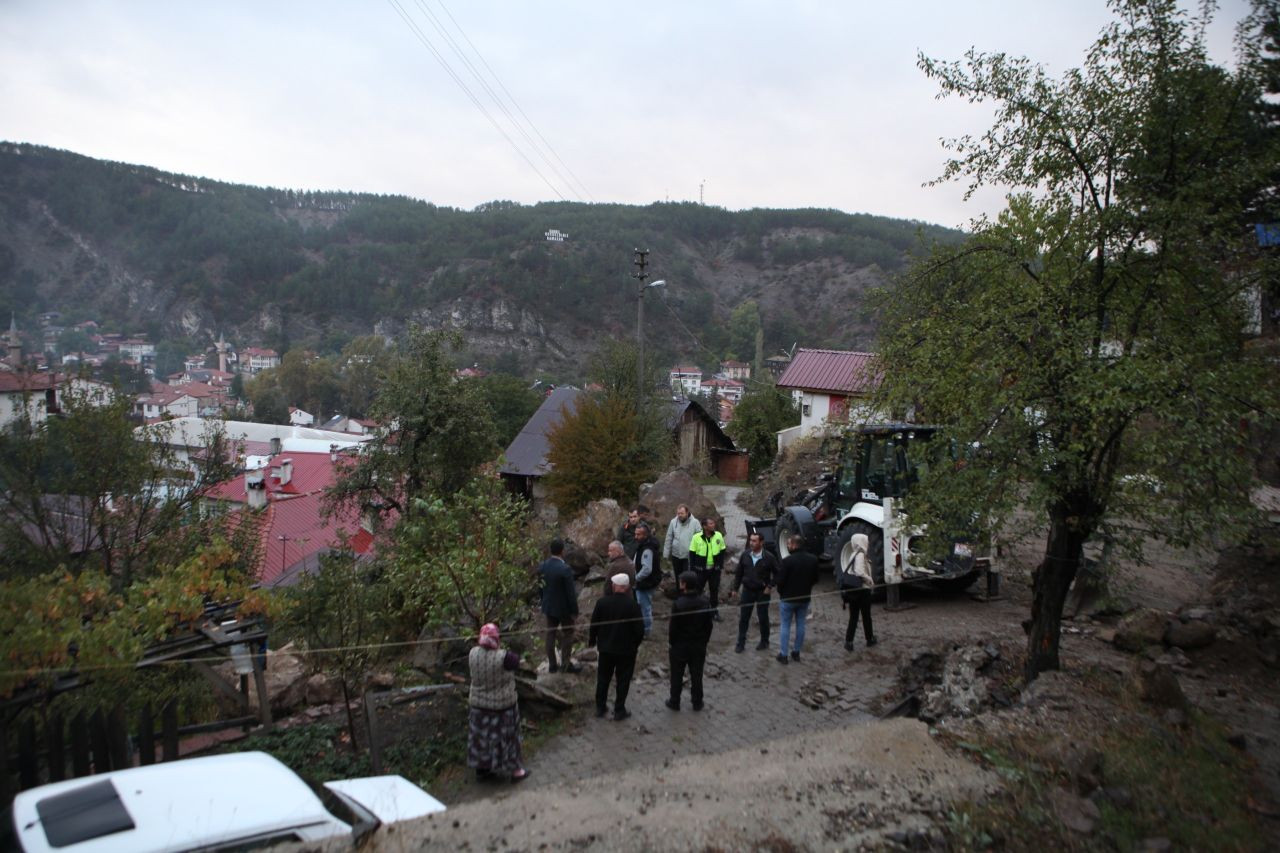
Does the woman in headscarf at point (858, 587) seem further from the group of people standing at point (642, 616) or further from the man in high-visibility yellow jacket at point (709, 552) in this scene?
the man in high-visibility yellow jacket at point (709, 552)

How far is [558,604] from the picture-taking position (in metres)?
8.72

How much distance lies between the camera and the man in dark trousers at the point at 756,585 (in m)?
9.48

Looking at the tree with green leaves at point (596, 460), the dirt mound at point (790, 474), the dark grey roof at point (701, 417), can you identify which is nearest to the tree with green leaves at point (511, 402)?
the dark grey roof at point (701, 417)

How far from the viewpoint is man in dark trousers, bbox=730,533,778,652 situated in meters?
9.48

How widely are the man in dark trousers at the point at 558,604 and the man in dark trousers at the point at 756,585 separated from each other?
84.2 inches

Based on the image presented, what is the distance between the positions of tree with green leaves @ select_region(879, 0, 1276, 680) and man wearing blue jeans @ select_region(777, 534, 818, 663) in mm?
2098

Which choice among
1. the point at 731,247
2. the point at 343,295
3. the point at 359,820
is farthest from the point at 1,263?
the point at 359,820

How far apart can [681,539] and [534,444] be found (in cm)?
1872

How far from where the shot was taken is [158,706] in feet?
21.2

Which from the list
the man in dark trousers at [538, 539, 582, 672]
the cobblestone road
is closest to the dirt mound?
the cobblestone road

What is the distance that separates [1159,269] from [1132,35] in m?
2.07

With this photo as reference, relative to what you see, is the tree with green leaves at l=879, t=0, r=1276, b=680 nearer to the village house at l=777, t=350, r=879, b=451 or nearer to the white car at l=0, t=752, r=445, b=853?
the white car at l=0, t=752, r=445, b=853

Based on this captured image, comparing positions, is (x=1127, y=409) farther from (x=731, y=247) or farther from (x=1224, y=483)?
(x=731, y=247)

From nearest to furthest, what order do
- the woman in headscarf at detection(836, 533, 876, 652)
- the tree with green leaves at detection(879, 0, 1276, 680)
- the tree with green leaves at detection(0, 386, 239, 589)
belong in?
the tree with green leaves at detection(879, 0, 1276, 680)
the woman in headscarf at detection(836, 533, 876, 652)
the tree with green leaves at detection(0, 386, 239, 589)
